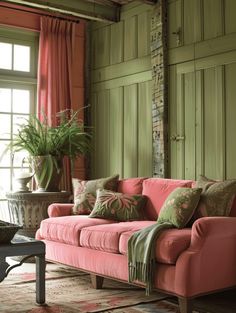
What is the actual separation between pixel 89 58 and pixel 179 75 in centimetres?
176

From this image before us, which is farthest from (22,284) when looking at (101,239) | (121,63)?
(121,63)

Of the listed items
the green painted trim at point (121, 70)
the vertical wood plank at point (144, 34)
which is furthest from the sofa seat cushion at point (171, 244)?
the vertical wood plank at point (144, 34)

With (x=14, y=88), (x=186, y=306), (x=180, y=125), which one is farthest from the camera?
(x=14, y=88)

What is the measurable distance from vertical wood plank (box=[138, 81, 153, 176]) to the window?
1451 mm

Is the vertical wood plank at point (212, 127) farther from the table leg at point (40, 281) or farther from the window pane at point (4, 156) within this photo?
the window pane at point (4, 156)

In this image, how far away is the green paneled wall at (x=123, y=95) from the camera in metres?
5.81

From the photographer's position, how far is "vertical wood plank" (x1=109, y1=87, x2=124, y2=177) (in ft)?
→ 20.2

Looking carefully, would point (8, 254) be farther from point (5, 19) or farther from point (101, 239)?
point (5, 19)

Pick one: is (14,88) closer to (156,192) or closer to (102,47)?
(102,47)

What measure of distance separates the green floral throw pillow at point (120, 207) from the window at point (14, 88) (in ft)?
6.48

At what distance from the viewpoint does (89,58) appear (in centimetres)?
668

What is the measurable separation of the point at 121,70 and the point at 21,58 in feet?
4.26

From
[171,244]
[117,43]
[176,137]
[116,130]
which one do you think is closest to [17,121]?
[116,130]

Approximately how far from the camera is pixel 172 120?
542 cm
